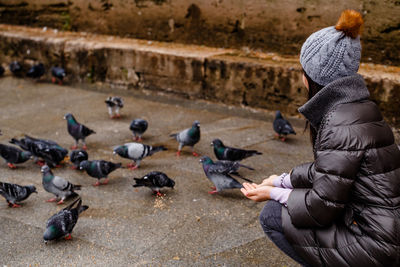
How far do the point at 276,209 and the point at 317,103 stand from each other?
2.15ft

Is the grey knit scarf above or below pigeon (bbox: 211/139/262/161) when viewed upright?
above

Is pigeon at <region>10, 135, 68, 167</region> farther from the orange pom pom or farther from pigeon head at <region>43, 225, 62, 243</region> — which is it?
the orange pom pom

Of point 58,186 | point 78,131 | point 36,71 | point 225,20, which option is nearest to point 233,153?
point 58,186

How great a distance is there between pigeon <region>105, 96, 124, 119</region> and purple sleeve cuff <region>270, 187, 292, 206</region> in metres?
4.45

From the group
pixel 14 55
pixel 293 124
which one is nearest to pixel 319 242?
pixel 293 124

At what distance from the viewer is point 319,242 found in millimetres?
2361

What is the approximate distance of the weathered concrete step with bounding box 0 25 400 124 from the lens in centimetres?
628

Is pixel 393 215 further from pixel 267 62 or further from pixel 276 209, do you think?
pixel 267 62

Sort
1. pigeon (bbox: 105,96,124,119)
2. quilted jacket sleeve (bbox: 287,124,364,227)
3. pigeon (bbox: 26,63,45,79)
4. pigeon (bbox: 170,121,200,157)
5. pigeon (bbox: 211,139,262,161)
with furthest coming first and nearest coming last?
pigeon (bbox: 26,63,45,79) < pigeon (bbox: 105,96,124,119) < pigeon (bbox: 170,121,200,157) < pigeon (bbox: 211,139,262,161) < quilted jacket sleeve (bbox: 287,124,364,227)

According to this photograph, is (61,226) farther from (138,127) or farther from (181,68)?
(181,68)

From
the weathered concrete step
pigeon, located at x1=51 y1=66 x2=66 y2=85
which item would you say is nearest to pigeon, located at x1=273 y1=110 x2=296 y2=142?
the weathered concrete step

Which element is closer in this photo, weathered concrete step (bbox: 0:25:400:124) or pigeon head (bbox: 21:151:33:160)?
pigeon head (bbox: 21:151:33:160)

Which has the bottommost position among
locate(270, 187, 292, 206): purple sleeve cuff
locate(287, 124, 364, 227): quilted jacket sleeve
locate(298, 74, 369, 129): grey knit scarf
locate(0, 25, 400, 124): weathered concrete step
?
locate(0, 25, 400, 124): weathered concrete step

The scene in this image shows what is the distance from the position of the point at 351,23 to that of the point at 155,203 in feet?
8.48
